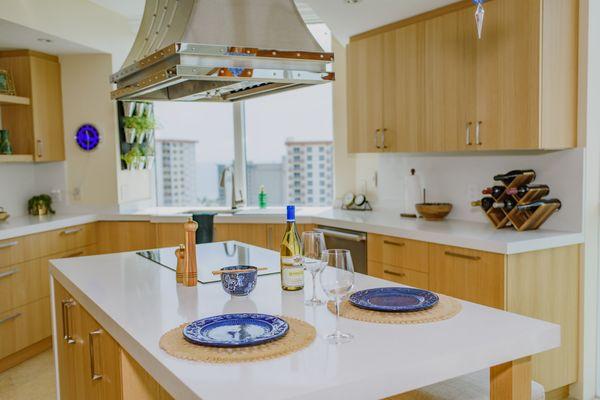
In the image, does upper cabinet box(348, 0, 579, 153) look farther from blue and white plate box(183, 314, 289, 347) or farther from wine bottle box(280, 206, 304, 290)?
blue and white plate box(183, 314, 289, 347)

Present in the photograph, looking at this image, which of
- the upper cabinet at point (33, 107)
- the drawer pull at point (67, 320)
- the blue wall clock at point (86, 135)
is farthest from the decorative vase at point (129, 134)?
the drawer pull at point (67, 320)

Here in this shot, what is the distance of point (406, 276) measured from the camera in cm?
363

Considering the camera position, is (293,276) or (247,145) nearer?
(293,276)

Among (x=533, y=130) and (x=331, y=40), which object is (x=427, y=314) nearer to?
(x=533, y=130)

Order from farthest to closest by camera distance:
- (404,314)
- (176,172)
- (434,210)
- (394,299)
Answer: (176,172)
(434,210)
(394,299)
(404,314)

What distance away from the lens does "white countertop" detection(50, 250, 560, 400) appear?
130 centimetres

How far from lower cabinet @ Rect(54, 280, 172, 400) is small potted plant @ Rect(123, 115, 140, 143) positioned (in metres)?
2.55

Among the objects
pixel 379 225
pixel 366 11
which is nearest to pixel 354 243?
pixel 379 225

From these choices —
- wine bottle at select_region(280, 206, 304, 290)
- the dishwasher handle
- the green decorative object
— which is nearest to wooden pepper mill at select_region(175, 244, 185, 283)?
wine bottle at select_region(280, 206, 304, 290)

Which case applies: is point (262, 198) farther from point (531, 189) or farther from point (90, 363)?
point (90, 363)

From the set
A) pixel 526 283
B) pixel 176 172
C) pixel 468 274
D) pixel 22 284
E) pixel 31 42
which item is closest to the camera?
pixel 526 283

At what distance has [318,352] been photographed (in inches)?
58.1

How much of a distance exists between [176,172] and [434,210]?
2.79 meters

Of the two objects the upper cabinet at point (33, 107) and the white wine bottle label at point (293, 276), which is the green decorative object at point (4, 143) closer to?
the upper cabinet at point (33, 107)
